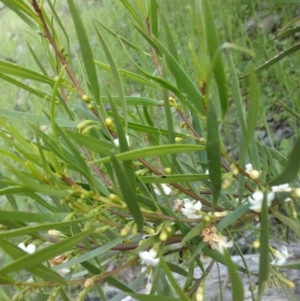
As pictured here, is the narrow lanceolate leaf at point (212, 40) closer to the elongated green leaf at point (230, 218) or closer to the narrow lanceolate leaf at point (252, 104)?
the narrow lanceolate leaf at point (252, 104)

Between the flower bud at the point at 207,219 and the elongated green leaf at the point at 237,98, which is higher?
the elongated green leaf at the point at 237,98

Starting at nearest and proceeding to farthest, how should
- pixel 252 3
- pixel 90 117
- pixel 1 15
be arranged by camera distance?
pixel 90 117 < pixel 252 3 < pixel 1 15

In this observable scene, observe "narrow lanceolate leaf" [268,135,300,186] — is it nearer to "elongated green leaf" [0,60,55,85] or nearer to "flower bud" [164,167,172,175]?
"flower bud" [164,167,172,175]

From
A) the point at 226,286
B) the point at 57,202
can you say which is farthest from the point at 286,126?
the point at 57,202

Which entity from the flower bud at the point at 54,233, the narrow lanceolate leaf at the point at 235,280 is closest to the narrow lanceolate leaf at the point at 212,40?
the narrow lanceolate leaf at the point at 235,280

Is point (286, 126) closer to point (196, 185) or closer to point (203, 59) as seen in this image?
point (196, 185)

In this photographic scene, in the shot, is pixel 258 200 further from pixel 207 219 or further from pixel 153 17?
pixel 153 17
